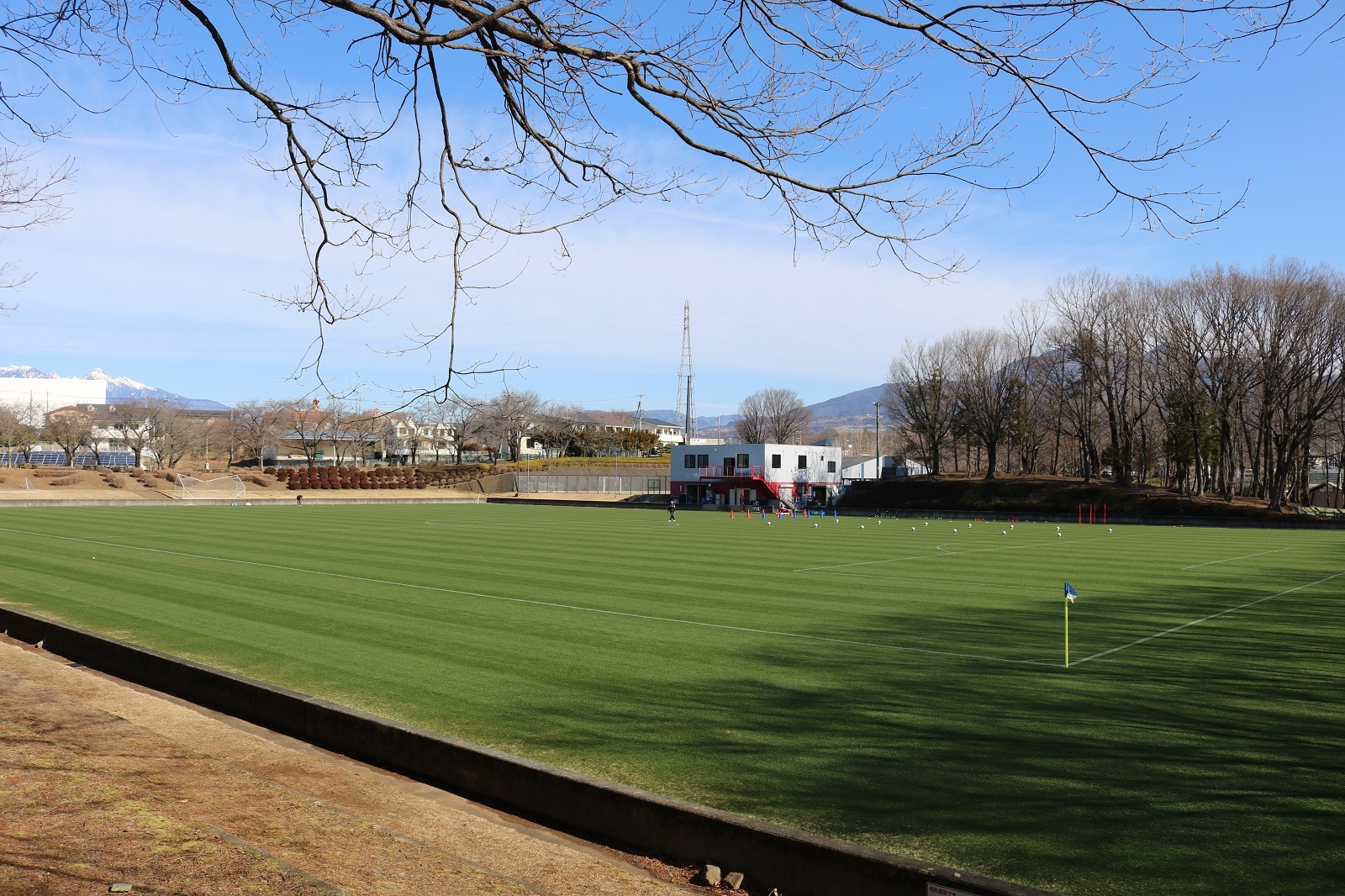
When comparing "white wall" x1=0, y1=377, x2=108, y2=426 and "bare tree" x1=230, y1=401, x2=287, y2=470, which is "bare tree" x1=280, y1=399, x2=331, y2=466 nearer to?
"bare tree" x1=230, y1=401, x2=287, y2=470

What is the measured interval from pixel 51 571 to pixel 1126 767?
21.1 metres

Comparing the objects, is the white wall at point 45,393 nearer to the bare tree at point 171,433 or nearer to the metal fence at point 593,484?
the bare tree at point 171,433

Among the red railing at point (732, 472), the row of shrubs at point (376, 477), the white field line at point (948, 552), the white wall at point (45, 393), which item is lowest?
the white field line at point (948, 552)

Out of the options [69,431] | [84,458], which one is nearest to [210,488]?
[69,431]

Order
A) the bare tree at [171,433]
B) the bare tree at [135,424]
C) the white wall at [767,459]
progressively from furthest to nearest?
the bare tree at [171,433] < the bare tree at [135,424] < the white wall at [767,459]

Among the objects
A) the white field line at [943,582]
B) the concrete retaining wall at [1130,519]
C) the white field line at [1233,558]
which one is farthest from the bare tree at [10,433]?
the white field line at [1233,558]

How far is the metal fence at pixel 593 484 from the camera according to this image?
8819cm

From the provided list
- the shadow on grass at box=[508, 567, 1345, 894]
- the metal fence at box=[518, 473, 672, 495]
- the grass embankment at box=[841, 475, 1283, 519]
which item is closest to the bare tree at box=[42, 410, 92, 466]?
the metal fence at box=[518, 473, 672, 495]

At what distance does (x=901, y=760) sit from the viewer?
24.3ft

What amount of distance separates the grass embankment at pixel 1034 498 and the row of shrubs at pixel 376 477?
125ft

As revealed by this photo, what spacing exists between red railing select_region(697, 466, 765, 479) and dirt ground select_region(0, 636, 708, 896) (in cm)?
7516

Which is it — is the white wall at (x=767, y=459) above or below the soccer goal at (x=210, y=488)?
above

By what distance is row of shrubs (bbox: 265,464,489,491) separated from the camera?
78.4m

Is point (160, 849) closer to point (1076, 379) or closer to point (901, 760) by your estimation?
point (901, 760)
